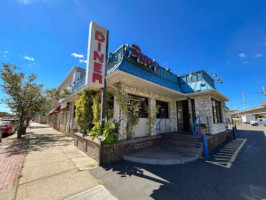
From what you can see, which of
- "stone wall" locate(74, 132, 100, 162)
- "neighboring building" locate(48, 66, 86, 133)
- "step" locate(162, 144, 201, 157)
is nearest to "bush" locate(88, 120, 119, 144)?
"stone wall" locate(74, 132, 100, 162)

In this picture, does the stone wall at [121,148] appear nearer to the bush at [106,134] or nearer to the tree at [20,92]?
the bush at [106,134]

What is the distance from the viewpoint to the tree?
9.13 m

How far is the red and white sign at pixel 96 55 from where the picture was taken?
443 centimetres

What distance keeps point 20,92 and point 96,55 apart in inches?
390

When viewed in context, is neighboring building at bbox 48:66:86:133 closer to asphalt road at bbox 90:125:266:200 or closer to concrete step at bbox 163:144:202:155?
asphalt road at bbox 90:125:266:200

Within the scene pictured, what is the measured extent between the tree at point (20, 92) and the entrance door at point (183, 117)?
1307 centimetres

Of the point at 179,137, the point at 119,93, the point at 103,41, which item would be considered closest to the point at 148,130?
the point at 179,137

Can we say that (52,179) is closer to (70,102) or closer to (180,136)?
(180,136)

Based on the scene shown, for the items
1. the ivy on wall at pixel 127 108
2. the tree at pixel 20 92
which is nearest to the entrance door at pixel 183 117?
the ivy on wall at pixel 127 108

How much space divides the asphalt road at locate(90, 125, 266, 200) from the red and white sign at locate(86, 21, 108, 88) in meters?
3.43

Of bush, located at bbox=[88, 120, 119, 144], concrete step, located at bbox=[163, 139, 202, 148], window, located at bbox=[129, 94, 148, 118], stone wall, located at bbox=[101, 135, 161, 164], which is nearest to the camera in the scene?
bush, located at bbox=[88, 120, 119, 144]

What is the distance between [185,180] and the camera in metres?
3.35

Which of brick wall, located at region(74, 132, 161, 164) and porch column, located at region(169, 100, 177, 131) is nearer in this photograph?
brick wall, located at region(74, 132, 161, 164)

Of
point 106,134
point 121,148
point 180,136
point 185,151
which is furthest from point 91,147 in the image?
point 180,136
